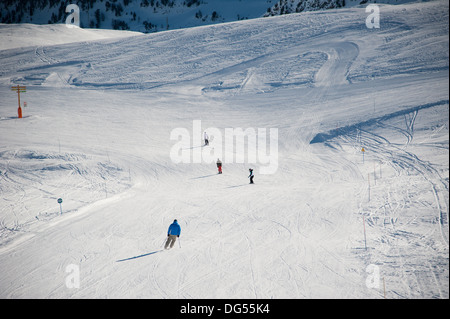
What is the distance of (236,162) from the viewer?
23984mm

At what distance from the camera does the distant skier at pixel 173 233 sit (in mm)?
12312

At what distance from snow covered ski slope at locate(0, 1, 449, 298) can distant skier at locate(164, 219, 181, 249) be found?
33 cm

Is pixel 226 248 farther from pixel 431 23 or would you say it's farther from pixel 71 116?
pixel 431 23

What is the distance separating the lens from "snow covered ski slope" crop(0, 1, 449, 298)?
10.8 metres

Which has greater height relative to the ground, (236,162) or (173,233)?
(236,162)

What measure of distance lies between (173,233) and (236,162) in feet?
39.9

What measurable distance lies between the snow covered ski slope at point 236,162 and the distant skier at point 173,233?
335 mm

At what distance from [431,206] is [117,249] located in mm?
12202

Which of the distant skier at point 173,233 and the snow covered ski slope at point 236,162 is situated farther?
the distant skier at point 173,233

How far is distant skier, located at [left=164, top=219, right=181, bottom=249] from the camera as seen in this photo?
1231 cm

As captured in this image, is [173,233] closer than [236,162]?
Yes

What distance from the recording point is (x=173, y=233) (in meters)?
12.3

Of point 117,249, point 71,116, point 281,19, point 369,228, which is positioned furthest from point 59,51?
point 369,228

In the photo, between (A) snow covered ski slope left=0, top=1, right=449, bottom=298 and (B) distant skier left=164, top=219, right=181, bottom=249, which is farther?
(B) distant skier left=164, top=219, right=181, bottom=249
